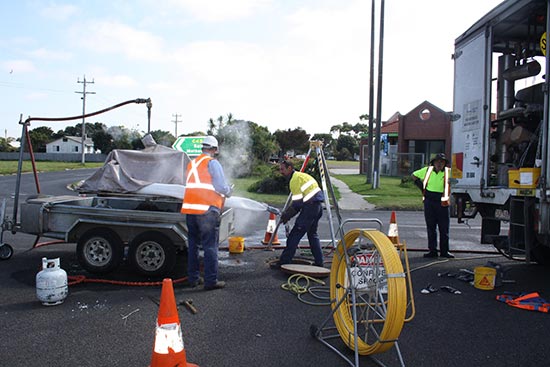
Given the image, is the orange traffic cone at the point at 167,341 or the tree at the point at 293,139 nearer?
the orange traffic cone at the point at 167,341

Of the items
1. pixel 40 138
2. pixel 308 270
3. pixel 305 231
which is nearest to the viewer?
pixel 308 270

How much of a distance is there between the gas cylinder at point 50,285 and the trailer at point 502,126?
18.2 feet

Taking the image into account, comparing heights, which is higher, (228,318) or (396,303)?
(396,303)

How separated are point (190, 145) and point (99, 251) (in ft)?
12.3

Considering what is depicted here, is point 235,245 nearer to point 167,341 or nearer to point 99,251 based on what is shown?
point 99,251

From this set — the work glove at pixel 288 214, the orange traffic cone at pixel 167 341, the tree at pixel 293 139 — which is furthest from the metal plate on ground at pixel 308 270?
the tree at pixel 293 139

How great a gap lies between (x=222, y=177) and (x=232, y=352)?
2523 mm

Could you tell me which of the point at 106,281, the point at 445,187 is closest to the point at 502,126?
the point at 445,187

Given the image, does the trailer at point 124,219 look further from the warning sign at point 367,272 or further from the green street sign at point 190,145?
the warning sign at point 367,272

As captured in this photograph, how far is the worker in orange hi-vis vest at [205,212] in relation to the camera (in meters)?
5.99

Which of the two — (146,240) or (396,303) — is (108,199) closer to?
(146,240)

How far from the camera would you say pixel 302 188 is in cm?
711

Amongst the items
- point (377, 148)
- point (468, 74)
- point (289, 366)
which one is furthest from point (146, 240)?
point (377, 148)

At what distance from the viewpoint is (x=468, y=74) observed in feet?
24.9
